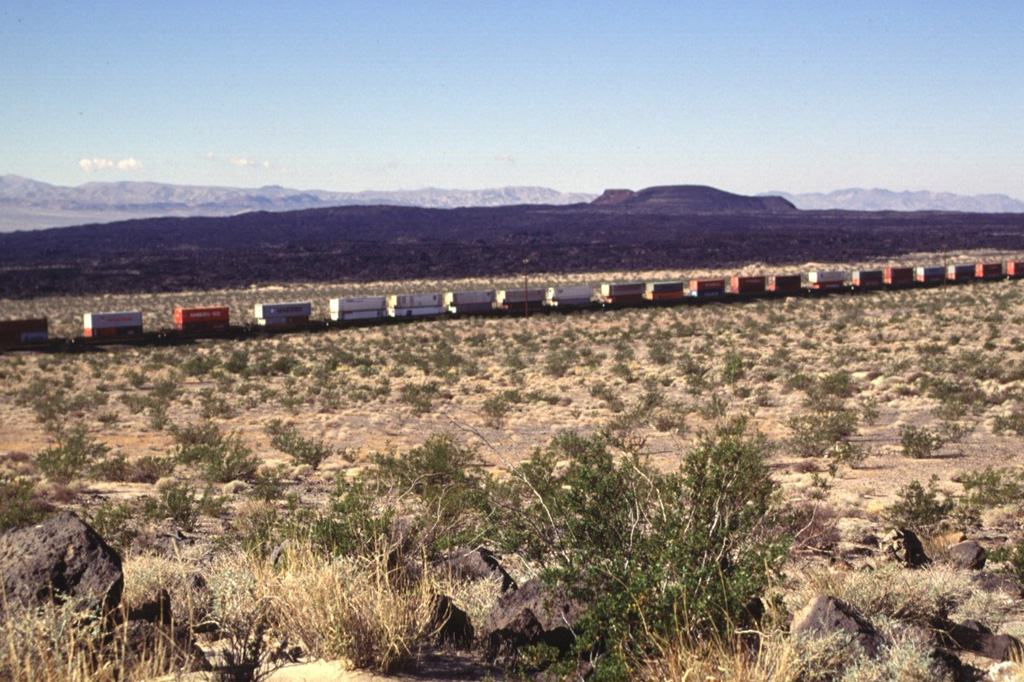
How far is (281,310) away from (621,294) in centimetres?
2338

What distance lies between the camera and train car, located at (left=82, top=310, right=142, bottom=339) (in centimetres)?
4725

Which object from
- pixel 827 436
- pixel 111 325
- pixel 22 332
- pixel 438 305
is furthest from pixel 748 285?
pixel 827 436

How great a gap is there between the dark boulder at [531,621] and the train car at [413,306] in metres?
50.6

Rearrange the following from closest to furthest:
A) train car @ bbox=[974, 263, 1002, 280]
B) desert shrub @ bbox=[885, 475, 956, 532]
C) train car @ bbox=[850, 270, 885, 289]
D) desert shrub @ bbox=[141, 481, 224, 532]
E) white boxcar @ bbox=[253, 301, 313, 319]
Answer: desert shrub @ bbox=[885, 475, 956, 532] → desert shrub @ bbox=[141, 481, 224, 532] → white boxcar @ bbox=[253, 301, 313, 319] → train car @ bbox=[850, 270, 885, 289] → train car @ bbox=[974, 263, 1002, 280]

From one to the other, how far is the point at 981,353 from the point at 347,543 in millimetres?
29877

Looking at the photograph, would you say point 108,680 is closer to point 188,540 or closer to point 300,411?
point 188,540

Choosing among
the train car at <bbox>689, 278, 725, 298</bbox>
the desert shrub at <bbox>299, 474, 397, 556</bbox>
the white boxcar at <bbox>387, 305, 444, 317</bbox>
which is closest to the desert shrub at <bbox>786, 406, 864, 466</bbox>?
the desert shrub at <bbox>299, 474, 397, 556</bbox>

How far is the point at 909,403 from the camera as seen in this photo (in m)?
24.5

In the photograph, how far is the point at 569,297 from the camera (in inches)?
2516

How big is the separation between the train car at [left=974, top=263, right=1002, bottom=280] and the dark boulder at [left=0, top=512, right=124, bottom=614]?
273 feet

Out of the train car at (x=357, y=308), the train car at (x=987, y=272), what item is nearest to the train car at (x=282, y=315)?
the train car at (x=357, y=308)

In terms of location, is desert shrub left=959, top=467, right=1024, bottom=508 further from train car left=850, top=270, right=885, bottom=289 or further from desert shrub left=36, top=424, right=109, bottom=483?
train car left=850, top=270, right=885, bottom=289

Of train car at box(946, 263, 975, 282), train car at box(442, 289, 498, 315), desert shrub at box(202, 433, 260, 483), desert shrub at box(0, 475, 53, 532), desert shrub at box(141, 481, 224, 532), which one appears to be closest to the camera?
desert shrub at box(0, 475, 53, 532)

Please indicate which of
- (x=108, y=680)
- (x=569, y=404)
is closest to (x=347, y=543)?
(x=108, y=680)
